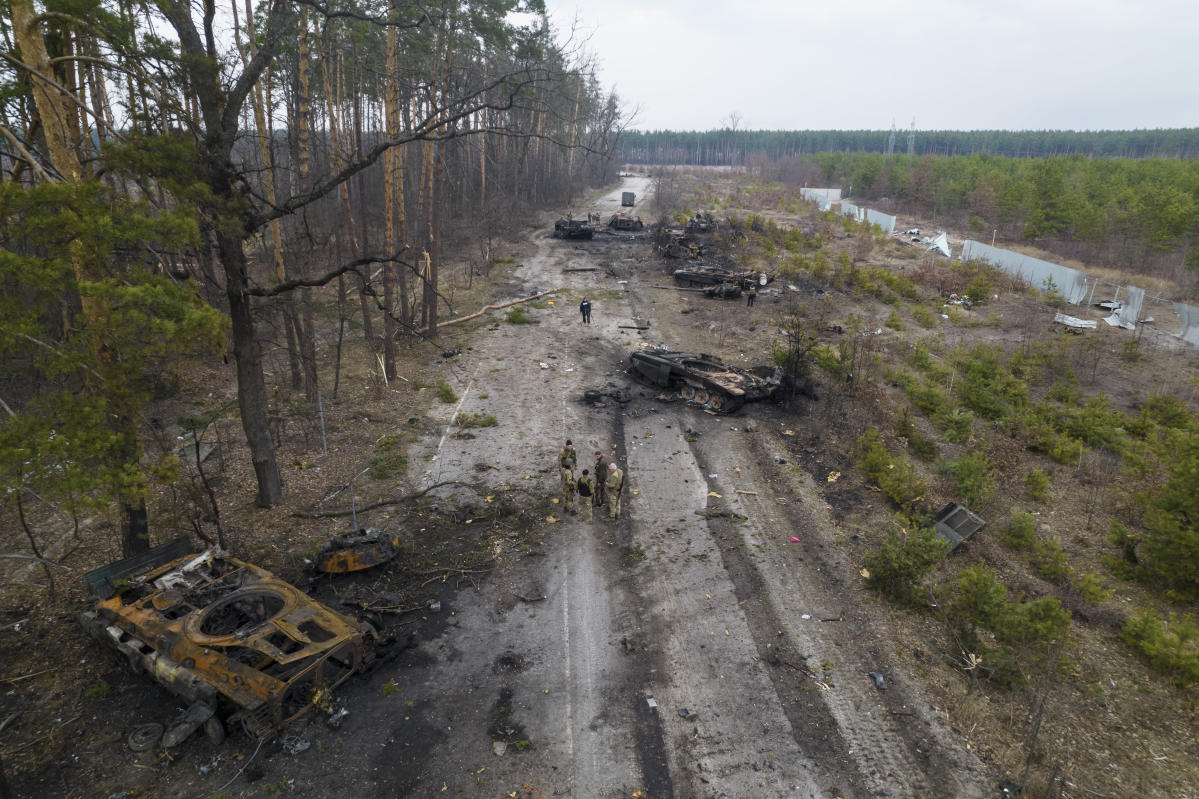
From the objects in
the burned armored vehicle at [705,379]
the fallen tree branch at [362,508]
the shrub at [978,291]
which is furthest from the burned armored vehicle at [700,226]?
the fallen tree branch at [362,508]

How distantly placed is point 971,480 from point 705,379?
6267 millimetres

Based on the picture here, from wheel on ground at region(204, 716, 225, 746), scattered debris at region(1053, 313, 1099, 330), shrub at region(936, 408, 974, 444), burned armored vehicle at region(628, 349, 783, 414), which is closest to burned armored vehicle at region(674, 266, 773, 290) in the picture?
burned armored vehicle at region(628, 349, 783, 414)

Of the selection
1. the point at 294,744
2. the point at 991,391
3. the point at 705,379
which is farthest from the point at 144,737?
the point at 991,391

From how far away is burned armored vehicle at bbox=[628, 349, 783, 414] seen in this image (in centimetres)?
1491

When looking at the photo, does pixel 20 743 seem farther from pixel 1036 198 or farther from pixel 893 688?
pixel 1036 198

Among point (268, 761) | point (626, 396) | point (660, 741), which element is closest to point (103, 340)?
point (268, 761)

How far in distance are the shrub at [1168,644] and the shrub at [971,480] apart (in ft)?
9.95

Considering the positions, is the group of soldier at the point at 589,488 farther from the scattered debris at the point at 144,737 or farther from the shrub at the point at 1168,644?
the shrub at the point at 1168,644

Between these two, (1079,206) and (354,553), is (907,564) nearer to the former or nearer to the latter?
(354,553)

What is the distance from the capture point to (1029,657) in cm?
710

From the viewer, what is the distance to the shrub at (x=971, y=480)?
1066 cm

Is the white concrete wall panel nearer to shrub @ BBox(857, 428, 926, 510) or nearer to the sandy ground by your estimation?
shrub @ BBox(857, 428, 926, 510)

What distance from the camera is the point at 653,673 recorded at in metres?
7.25

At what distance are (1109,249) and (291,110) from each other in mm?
43494
